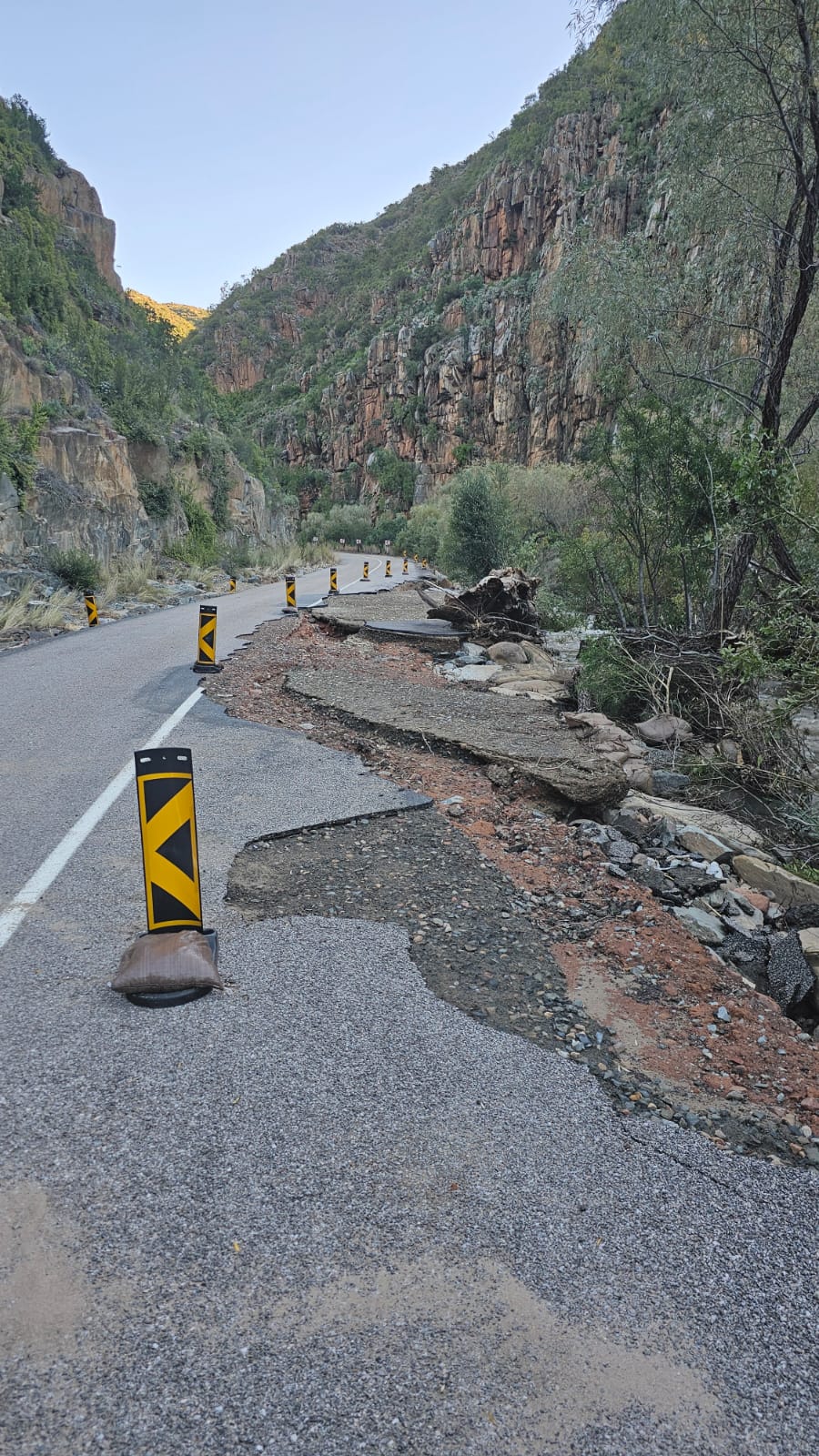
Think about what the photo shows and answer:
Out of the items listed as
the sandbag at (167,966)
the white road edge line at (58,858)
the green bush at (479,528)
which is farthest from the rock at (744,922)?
the green bush at (479,528)

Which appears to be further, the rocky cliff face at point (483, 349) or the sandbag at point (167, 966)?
the rocky cliff face at point (483, 349)

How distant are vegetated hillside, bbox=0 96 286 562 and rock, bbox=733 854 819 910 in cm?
1715

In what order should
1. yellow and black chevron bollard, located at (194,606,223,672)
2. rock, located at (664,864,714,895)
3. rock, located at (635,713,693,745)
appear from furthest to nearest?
yellow and black chevron bollard, located at (194,606,223,672)
rock, located at (635,713,693,745)
rock, located at (664,864,714,895)

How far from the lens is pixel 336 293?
132m

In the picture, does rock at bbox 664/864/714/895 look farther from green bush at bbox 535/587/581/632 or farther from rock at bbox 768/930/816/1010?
green bush at bbox 535/587/581/632

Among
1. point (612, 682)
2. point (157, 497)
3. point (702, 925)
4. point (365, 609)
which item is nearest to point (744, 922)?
point (702, 925)

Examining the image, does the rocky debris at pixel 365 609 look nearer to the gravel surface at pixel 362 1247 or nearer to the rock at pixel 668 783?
the rock at pixel 668 783

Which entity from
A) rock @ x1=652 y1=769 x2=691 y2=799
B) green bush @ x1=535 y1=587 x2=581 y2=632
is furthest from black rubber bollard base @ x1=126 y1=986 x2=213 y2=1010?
green bush @ x1=535 y1=587 x2=581 y2=632

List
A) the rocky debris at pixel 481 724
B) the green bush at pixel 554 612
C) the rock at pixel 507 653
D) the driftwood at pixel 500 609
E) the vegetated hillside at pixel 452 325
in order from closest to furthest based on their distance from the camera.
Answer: the rocky debris at pixel 481 724 → the rock at pixel 507 653 → the green bush at pixel 554 612 → the driftwood at pixel 500 609 → the vegetated hillside at pixel 452 325

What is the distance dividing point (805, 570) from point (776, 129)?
500 cm

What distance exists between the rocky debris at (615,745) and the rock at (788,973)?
→ 2.45 meters

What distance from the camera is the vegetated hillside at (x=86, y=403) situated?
19.8m

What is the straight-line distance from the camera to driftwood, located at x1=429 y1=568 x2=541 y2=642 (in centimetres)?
1414

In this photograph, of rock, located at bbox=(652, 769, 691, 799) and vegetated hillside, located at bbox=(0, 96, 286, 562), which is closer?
rock, located at bbox=(652, 769, 691, 799)
